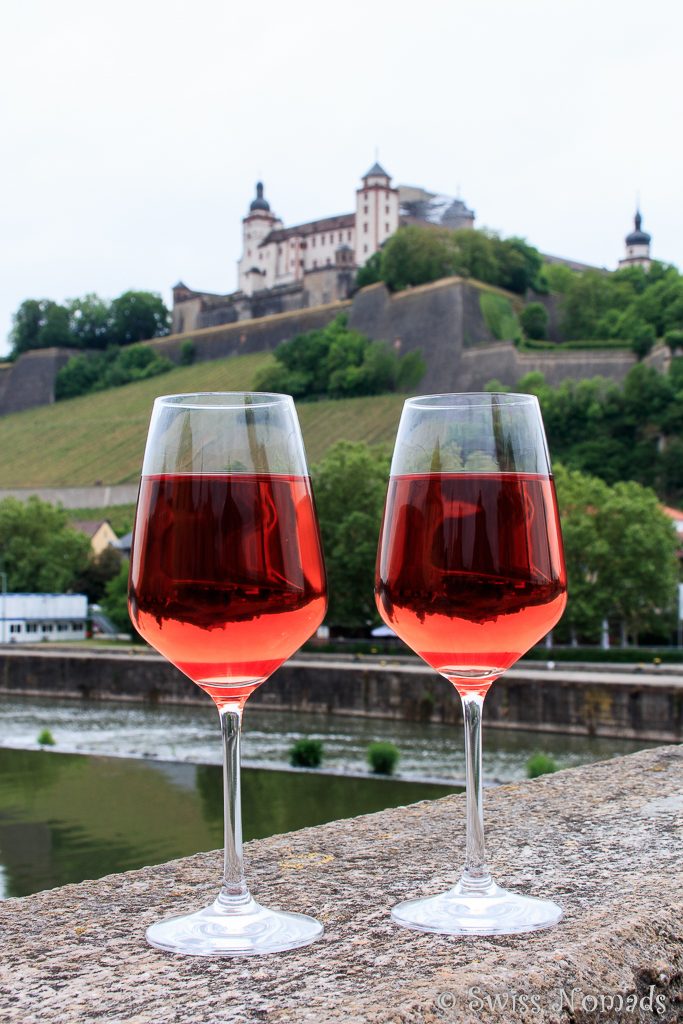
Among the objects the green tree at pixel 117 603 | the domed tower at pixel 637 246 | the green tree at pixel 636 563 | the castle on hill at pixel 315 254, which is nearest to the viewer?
the green tree at pixel 636 563

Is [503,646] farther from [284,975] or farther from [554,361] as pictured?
[554,361]

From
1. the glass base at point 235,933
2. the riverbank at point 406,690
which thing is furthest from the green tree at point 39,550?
the glass base at point 235,933

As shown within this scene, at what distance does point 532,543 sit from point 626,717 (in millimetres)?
19049

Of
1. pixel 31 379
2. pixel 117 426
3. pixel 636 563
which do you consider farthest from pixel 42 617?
pixel 31 379

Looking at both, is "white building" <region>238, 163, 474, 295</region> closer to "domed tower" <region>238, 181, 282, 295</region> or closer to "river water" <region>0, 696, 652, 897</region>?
"domed tower" <region>238, 181, 282, 295</region>

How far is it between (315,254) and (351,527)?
198 feet

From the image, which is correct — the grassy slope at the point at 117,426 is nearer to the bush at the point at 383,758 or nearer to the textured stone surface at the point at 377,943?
the bush at the point at 383,758

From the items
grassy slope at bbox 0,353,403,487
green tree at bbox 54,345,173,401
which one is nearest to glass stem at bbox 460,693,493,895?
grassy slope at bbox 0,353,403,487

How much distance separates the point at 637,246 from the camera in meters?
88.4

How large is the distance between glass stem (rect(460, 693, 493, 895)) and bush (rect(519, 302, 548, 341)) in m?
62.6

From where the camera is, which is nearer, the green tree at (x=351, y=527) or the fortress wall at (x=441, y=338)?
the green tree at (x=351, y=527)

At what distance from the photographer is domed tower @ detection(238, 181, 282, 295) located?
299 ft

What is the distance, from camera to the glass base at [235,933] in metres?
1.33

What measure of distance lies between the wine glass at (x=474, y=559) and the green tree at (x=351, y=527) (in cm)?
2805
